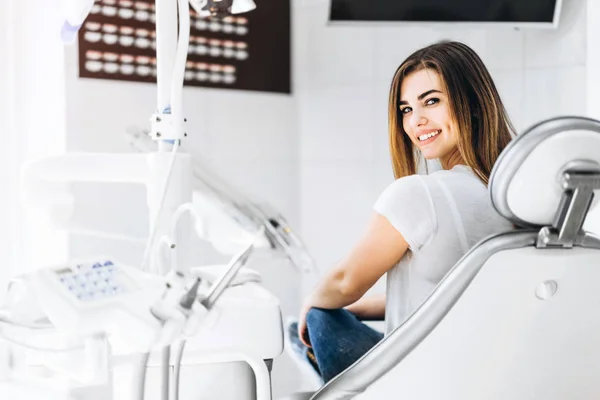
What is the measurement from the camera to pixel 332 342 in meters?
1.37

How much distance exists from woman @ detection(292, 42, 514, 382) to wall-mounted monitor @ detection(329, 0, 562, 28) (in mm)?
699

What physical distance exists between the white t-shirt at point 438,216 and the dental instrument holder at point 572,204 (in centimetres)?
18

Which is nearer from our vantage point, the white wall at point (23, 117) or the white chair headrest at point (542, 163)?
the white chair headrest at point (542, 163)

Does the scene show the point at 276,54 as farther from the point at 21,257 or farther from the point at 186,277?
the point at 186,277

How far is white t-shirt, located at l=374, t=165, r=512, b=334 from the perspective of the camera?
1.23 metres

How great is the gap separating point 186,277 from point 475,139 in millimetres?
595

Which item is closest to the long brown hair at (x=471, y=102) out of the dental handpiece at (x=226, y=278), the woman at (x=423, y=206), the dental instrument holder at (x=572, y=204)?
the woman at (x=423, y=206)

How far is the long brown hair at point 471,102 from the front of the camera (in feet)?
4.35

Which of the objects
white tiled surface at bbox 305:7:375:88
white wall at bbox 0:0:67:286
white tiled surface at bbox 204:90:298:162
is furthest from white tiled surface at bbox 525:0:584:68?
white wall at bbox 0:0:67:286

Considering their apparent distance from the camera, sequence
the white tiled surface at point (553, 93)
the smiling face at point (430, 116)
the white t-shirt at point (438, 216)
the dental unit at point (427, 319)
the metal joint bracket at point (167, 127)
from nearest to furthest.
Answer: the dental unit at point (427, 319) → the white t-shirt at point (438, 216) → the smiling face at point (430, 116) → the metal joint bracket at point (167, 127) → the white tiled surface at point (553, 93)

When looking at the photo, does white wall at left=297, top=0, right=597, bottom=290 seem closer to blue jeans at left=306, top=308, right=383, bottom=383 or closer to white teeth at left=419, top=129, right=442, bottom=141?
white teeth at left=419, top=129, right=442, bottom=141

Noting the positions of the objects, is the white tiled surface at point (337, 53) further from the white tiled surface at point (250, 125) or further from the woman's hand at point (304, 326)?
the woman's hand at point (304, 326)

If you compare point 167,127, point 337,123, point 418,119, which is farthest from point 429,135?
point 337,123

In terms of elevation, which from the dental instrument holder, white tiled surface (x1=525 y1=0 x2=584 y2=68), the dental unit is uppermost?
white tiled surface (x1=525 y1=0 x2=584 y2=68)
